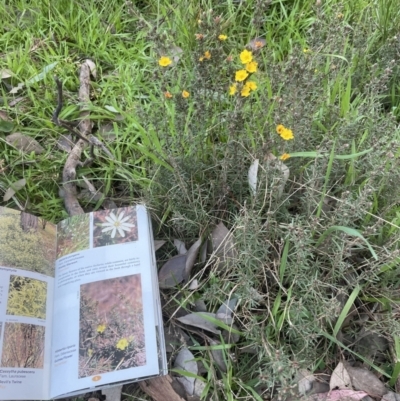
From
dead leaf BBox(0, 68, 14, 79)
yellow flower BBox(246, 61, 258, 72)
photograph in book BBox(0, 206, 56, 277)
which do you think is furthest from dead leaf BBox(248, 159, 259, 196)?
dead leaf BBox(0, 68, 14, 79)

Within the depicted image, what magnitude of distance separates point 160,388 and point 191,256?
1.21 ft

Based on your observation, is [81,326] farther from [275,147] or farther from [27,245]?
[275,147]

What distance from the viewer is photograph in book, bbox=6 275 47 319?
4.27ft

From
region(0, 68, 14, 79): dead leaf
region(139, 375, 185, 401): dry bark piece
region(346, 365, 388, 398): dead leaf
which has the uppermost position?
region(0, 68, 14, 79): dead leaf

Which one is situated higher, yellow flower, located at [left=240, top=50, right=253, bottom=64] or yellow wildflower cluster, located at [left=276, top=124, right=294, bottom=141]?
yellow flower, located at [left=240, top=50, right=253, bottom=64]

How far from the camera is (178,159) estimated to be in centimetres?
140

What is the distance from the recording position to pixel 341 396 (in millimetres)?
1226

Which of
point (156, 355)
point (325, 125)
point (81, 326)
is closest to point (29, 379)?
point (81, 326)

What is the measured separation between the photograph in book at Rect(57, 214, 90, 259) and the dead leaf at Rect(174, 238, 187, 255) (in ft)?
0.85

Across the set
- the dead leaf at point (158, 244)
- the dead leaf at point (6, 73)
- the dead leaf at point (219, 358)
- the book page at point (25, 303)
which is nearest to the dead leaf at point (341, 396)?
the dead leaf at point (219, 358)

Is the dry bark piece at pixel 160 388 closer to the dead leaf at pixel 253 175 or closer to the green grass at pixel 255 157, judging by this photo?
the green grass at pixel 255 157

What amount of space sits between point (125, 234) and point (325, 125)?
708 mm

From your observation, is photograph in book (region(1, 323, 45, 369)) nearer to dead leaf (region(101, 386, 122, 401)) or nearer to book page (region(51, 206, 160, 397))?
book page (region(51, 206, 160, 397))

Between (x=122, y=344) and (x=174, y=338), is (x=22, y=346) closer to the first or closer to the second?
(x=122, y=344)
